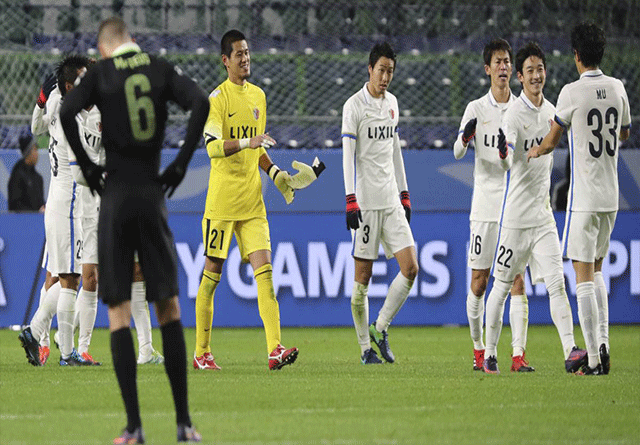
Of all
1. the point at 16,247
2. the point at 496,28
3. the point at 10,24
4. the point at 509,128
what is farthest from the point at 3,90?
the point at 509,128

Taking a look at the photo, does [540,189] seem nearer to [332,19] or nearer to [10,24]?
[332,19]

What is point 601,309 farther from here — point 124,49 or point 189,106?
point 124,49

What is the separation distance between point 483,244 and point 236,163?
187cm

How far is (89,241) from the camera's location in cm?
873

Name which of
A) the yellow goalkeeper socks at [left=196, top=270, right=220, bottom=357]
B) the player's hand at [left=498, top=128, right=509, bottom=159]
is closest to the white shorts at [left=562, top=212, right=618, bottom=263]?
the player's hand at [left=498, top=128, right=509, bottom=159]

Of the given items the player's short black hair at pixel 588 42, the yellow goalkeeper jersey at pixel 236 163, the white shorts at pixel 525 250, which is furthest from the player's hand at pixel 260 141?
the player's short black hair at pixel 588 42

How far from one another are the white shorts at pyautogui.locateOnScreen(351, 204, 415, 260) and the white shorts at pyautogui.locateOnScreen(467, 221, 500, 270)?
54 centimetres

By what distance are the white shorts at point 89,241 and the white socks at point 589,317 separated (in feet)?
11.1

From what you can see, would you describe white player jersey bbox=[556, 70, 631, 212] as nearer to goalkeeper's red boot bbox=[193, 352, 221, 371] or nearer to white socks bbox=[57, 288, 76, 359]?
goalkeeper's red boot bbox=[193, 352, 221, 371]

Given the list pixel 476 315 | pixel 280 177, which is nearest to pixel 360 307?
pixel 476 315

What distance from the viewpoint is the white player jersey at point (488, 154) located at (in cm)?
881

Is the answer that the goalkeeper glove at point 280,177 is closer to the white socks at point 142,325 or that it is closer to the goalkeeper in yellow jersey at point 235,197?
the goalkeeper in yellow jersey at point 235,197

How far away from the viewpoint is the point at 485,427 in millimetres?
5438

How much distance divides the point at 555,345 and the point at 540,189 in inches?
129
